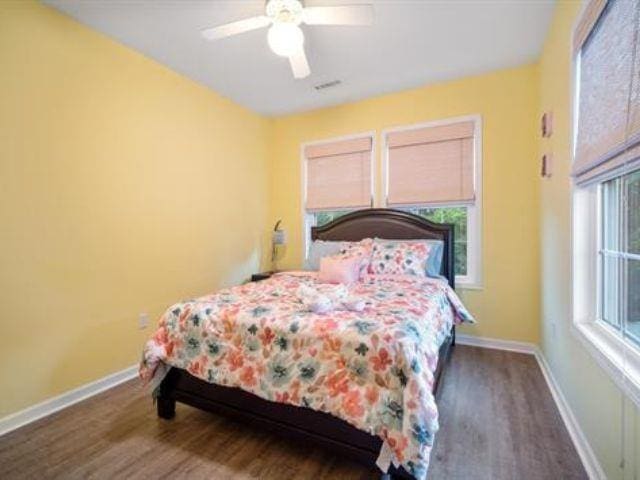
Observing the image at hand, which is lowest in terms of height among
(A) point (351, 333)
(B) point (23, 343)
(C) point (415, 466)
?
(C) point (415, 466)

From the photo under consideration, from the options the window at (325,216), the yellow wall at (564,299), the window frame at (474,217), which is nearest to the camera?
the yellow wall at (564,299)

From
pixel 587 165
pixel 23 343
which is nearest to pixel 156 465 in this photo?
pixel 23 343

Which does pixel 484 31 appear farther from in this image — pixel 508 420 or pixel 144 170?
pixel 144 170

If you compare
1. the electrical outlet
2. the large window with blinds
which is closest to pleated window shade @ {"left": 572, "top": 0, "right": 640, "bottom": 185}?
the large window with blinds

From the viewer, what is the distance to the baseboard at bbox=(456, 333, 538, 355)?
2967mm

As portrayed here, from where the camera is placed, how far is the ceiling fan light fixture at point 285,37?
1926 millimetres

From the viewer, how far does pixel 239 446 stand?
176cm

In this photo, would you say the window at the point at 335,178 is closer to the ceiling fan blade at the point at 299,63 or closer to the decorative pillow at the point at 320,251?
the decorative pillow at the point at 320,251

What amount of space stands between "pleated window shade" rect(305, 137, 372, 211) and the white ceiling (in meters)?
0.63

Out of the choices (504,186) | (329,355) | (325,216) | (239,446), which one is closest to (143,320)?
(239,446)

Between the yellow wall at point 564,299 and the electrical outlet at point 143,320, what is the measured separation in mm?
3075

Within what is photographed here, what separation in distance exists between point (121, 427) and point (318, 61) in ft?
10.3

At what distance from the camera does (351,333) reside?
4.96 ft

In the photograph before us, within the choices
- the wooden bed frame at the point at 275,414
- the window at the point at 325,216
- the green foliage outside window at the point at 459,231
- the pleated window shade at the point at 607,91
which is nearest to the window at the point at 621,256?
the pleated window shade at the point at 607,91
